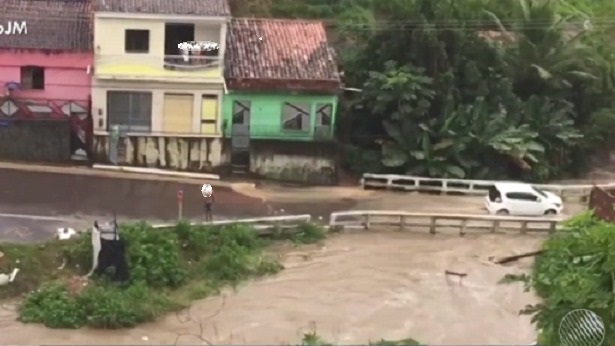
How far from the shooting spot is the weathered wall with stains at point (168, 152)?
17.6m

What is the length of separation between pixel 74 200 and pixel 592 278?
10.8 meters

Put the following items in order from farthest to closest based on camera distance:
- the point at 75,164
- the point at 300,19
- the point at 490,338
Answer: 1. the point at 300,19
2. the point at 75,164
3. the point at 490,338

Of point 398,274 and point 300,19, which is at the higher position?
point 300,19

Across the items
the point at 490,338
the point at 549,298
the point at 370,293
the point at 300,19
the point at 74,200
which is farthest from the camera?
the point at 300,19

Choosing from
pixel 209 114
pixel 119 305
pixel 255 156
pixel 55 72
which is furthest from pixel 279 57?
pixel 119 305

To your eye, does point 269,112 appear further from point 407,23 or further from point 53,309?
point 53,309

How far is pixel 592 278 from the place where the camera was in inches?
228

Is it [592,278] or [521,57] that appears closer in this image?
[592,278]

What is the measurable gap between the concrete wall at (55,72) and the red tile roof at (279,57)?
7.71ft

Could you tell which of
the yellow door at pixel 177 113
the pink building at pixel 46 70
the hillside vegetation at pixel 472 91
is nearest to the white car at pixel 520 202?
the hillside vegetation at pixel 472 91

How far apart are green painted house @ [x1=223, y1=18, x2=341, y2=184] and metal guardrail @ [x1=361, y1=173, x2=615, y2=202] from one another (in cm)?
78

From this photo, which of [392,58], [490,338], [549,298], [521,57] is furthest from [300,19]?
[549,298]

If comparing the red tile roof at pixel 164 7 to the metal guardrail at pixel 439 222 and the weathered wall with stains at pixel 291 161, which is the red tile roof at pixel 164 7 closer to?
the weathered wall with stains at pixel 291 161

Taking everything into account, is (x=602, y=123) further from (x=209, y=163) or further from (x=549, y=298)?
(x=549, y=298)
